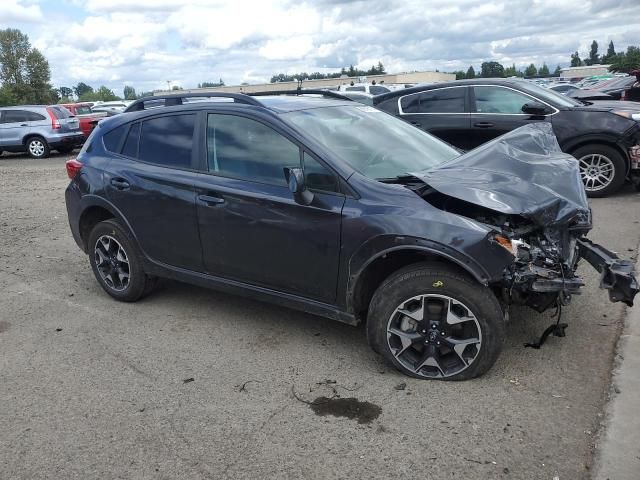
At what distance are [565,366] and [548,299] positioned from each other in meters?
0.55

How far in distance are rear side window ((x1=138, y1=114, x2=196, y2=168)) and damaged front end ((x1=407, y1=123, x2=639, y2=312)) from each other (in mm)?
1894

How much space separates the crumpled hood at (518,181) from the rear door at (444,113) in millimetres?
4397

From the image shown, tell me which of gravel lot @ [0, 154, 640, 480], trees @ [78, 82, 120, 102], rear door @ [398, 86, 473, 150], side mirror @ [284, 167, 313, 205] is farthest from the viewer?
trees @ [78, 82, 120, 102]

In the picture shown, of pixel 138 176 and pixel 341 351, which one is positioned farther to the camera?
pixel 138 176

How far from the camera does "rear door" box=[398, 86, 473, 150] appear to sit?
28.6 ft

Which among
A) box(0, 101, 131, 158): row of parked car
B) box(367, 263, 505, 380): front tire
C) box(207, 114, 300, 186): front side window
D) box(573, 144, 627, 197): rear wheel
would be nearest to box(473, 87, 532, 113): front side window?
box(573, 144, 627, 197): rear wheel

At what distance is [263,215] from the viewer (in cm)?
390

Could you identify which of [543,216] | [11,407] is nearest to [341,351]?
[543,216]

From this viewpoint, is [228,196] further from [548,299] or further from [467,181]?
[548,299]

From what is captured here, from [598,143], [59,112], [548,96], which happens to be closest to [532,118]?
[548,96]

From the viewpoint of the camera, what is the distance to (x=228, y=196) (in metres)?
4.07

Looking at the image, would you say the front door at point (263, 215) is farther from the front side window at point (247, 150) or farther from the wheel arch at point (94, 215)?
the wheel arch at point (94, 215)

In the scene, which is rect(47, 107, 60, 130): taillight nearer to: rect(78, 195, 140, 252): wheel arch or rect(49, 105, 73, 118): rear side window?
rect(49, 105, 73, 118): rear side window

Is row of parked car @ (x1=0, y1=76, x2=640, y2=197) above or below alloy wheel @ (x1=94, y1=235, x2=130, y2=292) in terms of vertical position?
above
